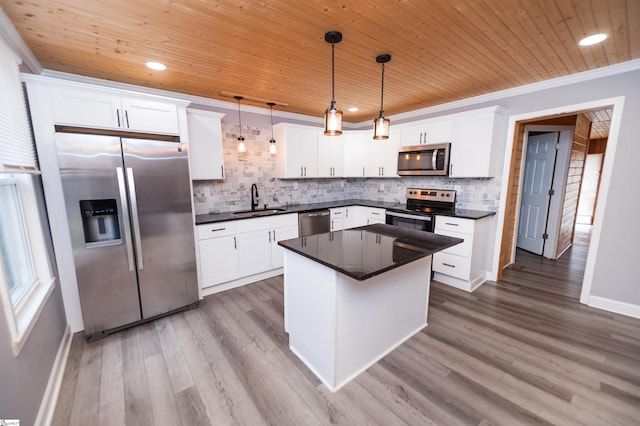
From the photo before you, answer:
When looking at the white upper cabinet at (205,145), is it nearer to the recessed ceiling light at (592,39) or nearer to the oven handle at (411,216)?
the oven handle at (411,216)

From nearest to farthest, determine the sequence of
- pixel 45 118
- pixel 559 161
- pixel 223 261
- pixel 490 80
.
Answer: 1. pixel 45 118
2. pixel 490 80
3. pixel 223 261
4. pixel 559 161

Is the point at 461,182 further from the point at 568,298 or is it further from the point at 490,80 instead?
the point at 568,298

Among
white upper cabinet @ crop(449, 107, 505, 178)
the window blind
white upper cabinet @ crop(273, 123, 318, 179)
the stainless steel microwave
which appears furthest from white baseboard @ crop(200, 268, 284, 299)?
white upper cabinet @ crop(449, 107, 505, 178)

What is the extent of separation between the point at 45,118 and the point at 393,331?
3.45m

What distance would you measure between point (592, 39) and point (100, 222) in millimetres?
4466

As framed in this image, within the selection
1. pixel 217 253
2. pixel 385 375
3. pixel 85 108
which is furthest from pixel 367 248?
pixel 85 108

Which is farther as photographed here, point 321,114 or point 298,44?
point 321,114

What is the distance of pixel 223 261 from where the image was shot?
3.21 metres

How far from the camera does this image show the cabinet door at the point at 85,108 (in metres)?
2.13

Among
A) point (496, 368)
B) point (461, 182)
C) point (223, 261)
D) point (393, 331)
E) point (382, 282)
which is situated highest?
point (461, 182)

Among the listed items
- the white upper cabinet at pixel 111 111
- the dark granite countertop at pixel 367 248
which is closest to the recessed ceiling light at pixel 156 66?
the white upper cabinet at pixel 111 111

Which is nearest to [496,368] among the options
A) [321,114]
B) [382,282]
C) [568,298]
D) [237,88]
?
[382,282]

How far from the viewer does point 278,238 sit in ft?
12.0

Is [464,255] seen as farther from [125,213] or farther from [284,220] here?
[125,213]
